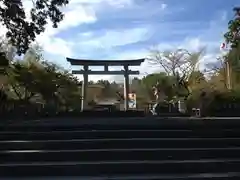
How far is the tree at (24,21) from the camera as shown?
42.5ft

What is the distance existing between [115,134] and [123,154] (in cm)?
144

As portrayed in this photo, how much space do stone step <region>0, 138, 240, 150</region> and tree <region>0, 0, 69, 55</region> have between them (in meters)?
6.00

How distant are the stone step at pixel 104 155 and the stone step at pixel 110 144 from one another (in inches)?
17.4

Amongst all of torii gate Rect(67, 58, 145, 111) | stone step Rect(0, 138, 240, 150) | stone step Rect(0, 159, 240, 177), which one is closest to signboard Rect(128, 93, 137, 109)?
torii gate Rect(67, 58, 145, 111)

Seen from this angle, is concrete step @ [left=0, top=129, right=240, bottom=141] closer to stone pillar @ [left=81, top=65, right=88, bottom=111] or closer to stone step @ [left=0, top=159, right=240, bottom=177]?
stone step @ [left=0, top=159, right=240, bottom=177]

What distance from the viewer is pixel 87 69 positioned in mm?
40125

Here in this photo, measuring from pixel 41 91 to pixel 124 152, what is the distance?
29.3 metres

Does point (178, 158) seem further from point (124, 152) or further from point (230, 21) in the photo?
point (230, 21)

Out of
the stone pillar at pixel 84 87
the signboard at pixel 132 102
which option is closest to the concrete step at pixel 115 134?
the stone pillar at pixel 84 87

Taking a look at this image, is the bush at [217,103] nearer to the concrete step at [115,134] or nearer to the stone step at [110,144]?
the concrete step at [115,134]

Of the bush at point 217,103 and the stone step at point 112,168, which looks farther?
the bush at point 217,103

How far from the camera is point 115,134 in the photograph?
879cm

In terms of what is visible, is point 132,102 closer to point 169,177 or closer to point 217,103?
A: point 217,103

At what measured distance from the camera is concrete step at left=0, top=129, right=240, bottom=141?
8.63m
